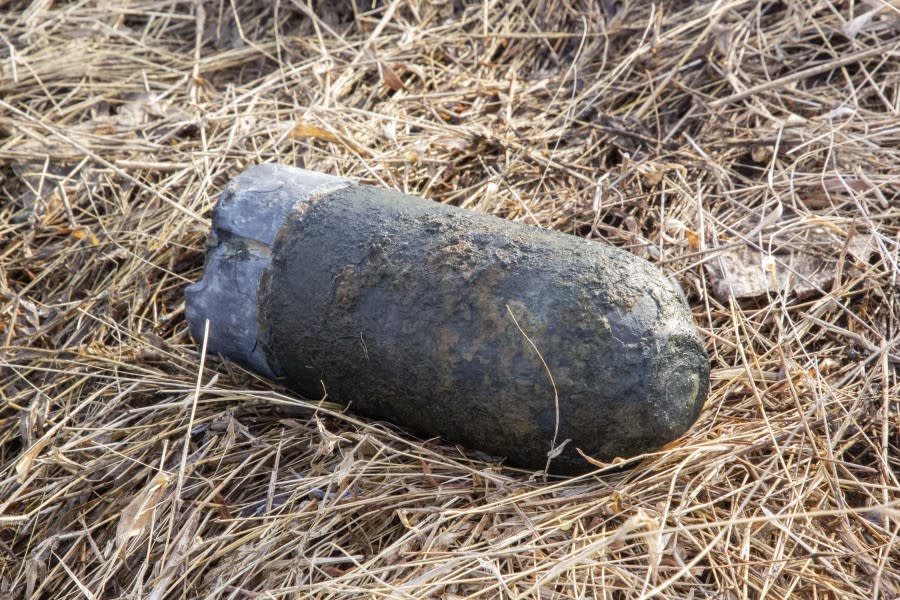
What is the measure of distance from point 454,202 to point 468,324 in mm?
1207

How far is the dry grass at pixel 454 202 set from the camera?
2123 mm

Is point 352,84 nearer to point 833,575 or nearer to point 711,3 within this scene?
point 711,3

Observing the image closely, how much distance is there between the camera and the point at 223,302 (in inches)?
98.5

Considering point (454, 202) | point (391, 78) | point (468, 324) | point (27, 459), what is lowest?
point (27, 459)

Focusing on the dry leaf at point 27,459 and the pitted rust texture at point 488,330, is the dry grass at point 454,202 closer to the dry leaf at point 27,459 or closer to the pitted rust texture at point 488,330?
the dry leaf at point 27,459

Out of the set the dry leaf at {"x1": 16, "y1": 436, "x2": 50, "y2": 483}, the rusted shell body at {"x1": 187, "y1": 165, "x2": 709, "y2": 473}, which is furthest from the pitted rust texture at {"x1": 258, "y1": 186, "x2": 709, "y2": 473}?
the dry leaf at {"x1": 16, "y1": 436, "x2": 50, "y2": 483}

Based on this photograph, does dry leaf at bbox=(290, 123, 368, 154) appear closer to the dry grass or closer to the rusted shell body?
the dry grass

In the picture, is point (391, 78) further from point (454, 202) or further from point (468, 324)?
point (468, 324)

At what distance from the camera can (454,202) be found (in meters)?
3.28

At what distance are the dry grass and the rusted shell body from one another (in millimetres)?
131

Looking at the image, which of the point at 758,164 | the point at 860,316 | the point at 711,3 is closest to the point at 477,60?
the point at 711,3

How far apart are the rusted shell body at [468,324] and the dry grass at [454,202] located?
13 cm

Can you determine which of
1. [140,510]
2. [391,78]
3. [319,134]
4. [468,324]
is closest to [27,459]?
[140,510]

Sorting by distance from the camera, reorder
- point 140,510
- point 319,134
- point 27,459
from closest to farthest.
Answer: point 140,510 < point 27,459 < point 319,134
